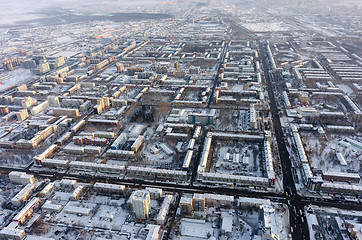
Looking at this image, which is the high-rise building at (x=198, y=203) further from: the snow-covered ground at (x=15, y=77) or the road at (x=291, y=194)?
the snow-covered ground at (x=15, y=77)

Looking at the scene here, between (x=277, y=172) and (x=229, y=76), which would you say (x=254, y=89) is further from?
(x=277, y=172)

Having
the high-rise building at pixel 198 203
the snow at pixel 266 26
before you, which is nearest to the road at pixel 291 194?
the high-rise building at pixel 198 203

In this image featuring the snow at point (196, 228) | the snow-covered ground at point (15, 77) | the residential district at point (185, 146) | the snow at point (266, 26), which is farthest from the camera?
the snow at point (266, 26)

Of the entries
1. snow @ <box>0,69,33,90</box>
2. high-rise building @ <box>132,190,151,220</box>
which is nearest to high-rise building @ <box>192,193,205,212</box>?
high-rise building @ <box>132,190,151,220</box>

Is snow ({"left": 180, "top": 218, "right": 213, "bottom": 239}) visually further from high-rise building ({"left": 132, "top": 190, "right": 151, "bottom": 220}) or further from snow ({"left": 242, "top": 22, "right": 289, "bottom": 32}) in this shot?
snow ({"left": 242, "top": 22, "right": 289, "bottom": 32})

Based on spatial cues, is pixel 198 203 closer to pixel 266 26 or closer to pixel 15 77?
pixel 15 77

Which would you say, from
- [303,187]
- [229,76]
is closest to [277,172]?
[303,187]

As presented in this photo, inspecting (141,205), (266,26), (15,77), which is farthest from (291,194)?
(266,26)
